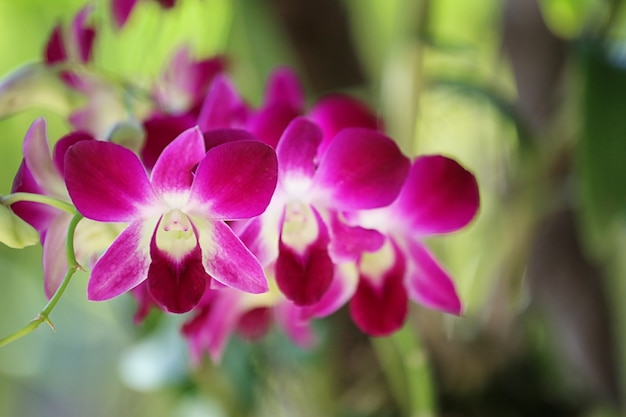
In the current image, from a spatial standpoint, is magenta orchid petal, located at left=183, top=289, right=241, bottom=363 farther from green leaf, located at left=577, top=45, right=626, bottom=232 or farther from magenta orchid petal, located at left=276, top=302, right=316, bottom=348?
green leaf, located at left=577, top=45, right=626, bottom=232

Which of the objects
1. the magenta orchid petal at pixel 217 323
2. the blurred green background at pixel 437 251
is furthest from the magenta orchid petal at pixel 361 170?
the blurred green background at pixel 437 251

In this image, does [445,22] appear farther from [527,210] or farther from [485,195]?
[527,210]

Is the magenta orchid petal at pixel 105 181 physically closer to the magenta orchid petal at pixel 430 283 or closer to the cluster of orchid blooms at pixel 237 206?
the cluster of orchid blooms at pixel 237 206

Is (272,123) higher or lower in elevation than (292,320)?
higher

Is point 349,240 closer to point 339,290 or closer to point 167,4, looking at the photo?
point 339,290

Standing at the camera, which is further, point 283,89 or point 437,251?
point 437,251

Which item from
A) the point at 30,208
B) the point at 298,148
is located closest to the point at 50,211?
the point at 30,208
